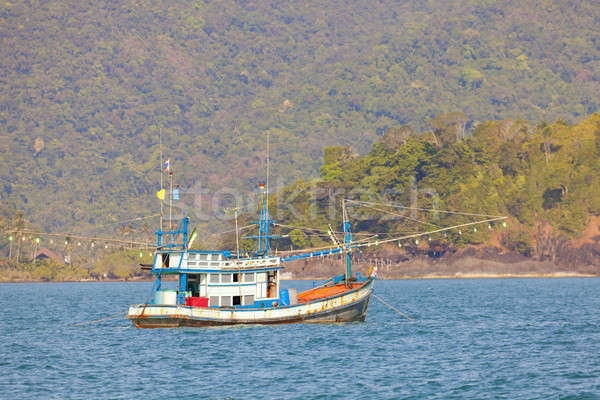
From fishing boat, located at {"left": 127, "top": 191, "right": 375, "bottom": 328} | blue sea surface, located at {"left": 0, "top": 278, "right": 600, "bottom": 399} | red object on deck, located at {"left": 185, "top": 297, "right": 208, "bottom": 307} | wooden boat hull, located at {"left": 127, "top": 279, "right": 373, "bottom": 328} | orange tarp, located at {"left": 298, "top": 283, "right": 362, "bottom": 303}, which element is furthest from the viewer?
orange tarp, located at {"left": 298, "top": 283, "right": 362, "bottom": 303}

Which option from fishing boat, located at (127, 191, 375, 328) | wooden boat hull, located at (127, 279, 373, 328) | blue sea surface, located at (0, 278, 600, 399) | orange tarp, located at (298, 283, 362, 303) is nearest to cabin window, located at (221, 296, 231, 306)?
fishing boat, located at (127, 191, 375, 328)

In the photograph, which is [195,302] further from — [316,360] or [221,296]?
[316,360]

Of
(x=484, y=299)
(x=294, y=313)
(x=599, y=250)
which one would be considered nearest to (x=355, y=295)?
(x=294, y=313)

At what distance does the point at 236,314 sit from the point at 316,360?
14254mm

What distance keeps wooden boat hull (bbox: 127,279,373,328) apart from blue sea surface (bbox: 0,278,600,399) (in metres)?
0.95

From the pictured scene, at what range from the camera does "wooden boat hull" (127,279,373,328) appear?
65688mm

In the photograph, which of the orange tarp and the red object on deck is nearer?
the red object on deck

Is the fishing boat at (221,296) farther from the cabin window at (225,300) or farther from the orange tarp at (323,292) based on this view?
the orange tarp at (323,292)

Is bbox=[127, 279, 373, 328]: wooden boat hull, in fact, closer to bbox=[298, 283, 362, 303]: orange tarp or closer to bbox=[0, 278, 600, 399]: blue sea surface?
bbox=[0, 278, 600, 399]: blue sea surface

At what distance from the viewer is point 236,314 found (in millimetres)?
66250

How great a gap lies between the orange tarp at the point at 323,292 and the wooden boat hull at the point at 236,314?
1.66m

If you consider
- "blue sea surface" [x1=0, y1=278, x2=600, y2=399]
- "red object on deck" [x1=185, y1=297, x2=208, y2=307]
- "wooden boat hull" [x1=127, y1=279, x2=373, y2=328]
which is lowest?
"blue sea surface" [x1=0, y1=278, x2=600, y2=399]

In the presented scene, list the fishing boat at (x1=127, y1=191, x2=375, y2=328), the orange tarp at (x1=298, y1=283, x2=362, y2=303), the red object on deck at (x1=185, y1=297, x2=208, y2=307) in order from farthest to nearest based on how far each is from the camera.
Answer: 1. the orange tarp at (x1=298, y1=283, x2=362, y2=303)
2. the red object on deck at (x1=185, y1=297, x2=208, y2=307)
3. the fishing boat at (x1=127, y1=191, x2=375, y2=328)

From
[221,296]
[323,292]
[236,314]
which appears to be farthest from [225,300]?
[323,292]
